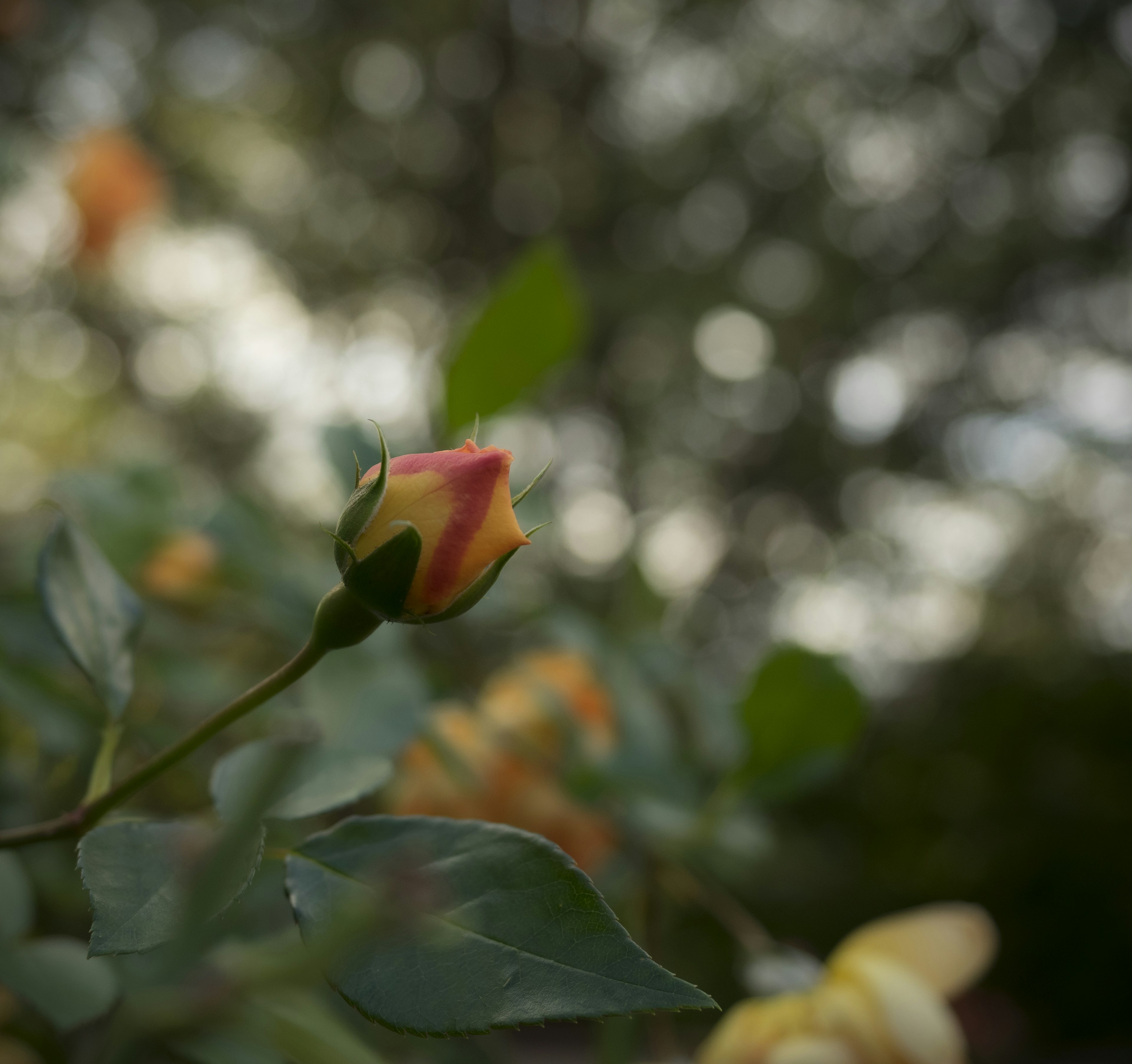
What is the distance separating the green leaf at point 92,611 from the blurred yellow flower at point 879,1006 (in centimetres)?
20

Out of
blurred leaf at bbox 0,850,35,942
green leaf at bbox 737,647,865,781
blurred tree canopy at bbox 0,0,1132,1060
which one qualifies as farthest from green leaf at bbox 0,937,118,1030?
blurred tree canopy at bbox 0,0,1132,1060

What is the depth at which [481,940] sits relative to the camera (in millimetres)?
127

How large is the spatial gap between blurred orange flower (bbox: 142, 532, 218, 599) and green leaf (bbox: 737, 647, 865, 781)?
9.1 inches

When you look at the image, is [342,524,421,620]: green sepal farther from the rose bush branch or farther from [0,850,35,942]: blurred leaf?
[0,850,35,942]: blurred leaf

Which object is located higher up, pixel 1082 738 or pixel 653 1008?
pixel 653 1008

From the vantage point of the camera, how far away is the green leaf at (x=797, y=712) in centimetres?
31

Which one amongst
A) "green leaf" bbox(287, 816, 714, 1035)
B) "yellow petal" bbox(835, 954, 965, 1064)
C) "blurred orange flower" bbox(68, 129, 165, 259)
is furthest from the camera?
"blurred orange flower" bbox(68, 129, 165, 259)

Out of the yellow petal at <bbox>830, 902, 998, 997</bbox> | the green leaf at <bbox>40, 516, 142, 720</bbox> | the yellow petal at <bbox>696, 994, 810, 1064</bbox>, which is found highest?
the green leaf at <bbox>40, 516, 142, 720</bbox>

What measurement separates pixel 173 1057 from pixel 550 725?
176 mm

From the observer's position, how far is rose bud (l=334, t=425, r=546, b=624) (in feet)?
0.43

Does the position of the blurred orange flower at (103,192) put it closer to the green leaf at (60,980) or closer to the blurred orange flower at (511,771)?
the blurred orange flower at (511,771)

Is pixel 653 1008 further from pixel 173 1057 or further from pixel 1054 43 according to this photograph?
pixel 1054 43

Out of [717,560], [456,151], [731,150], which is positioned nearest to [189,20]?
[456,151]

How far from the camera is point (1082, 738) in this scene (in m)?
1.38
